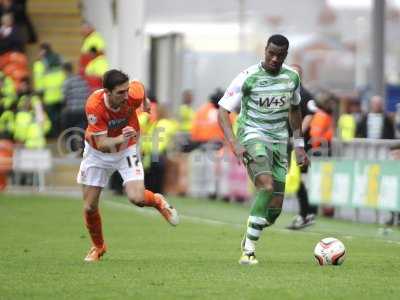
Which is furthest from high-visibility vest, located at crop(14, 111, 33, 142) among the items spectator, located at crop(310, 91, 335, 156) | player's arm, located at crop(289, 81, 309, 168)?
player's arm, located at crop(289, 81, 309, 168)

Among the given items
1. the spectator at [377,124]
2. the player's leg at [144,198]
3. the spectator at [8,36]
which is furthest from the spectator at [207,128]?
the player's leg at [144,198]

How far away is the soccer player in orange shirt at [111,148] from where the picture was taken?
13.9 metres

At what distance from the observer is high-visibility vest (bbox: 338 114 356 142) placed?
3005 cm

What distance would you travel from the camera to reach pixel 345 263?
46.3 feet

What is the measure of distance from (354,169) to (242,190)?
204 inches

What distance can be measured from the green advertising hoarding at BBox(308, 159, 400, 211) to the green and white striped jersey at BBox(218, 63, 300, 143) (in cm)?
717

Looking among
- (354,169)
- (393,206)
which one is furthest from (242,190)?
(393,206)

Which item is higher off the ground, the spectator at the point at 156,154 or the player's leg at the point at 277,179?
the player's leg at the point at 277,179

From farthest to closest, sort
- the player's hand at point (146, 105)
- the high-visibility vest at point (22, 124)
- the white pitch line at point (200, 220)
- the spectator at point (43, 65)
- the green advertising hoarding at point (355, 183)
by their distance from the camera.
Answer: the spectator at point (43, 65) → the high-visibility vest at point (22, 124) → the green advertising hoarding at point (355, 183) → the white pitch line at point (200, 220) → the player's hand at point (146, 105)

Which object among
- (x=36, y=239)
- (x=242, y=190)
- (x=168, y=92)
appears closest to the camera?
(x=36, y=239)

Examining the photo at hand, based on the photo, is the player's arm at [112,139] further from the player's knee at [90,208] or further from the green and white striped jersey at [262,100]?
the green and white striped jersey at [262,100]

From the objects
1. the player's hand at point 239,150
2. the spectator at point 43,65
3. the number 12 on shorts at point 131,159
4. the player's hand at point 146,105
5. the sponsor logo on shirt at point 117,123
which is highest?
the player's hand at point 146,105

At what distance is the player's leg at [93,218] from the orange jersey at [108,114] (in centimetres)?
50

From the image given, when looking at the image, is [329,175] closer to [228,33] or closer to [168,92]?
[168,92]
